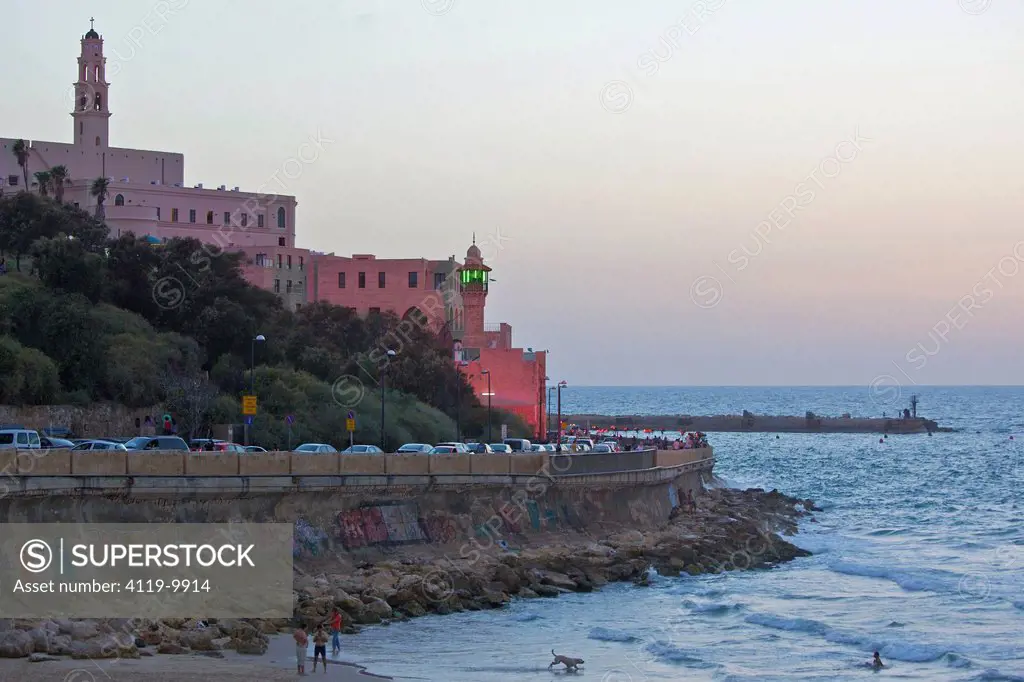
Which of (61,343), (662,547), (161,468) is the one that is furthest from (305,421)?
(161,468)

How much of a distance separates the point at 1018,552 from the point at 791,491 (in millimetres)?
37402

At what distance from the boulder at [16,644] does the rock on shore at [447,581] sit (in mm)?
20

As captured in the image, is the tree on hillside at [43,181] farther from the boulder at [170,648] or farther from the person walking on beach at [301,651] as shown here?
the person walking on beach at [301,651]

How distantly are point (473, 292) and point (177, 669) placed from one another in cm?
6365

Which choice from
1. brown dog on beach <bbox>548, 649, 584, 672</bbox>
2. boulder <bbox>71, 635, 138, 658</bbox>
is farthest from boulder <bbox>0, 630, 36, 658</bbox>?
brown dog on beach <bbox>548, 649, 584, 672</bbox>

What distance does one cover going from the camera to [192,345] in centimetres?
6494

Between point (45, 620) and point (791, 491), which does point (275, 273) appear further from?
point (45, 620)

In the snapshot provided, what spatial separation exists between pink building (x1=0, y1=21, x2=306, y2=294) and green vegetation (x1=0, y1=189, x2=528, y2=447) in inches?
278

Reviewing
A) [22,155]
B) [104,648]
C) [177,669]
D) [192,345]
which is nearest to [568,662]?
[177,669]

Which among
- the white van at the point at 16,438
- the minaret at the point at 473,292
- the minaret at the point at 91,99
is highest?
the minaret at the point at 91,99

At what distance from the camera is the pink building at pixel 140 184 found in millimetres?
93750

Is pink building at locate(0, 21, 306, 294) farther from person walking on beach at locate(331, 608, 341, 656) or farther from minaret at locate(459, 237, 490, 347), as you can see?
person walking on beach at locate(331, 608, 341, 656)

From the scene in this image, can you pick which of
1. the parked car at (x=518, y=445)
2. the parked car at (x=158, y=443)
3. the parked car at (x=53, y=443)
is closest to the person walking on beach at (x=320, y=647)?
the parked car at (x=158, y=443)

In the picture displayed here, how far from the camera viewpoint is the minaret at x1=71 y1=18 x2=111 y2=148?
314 feet
